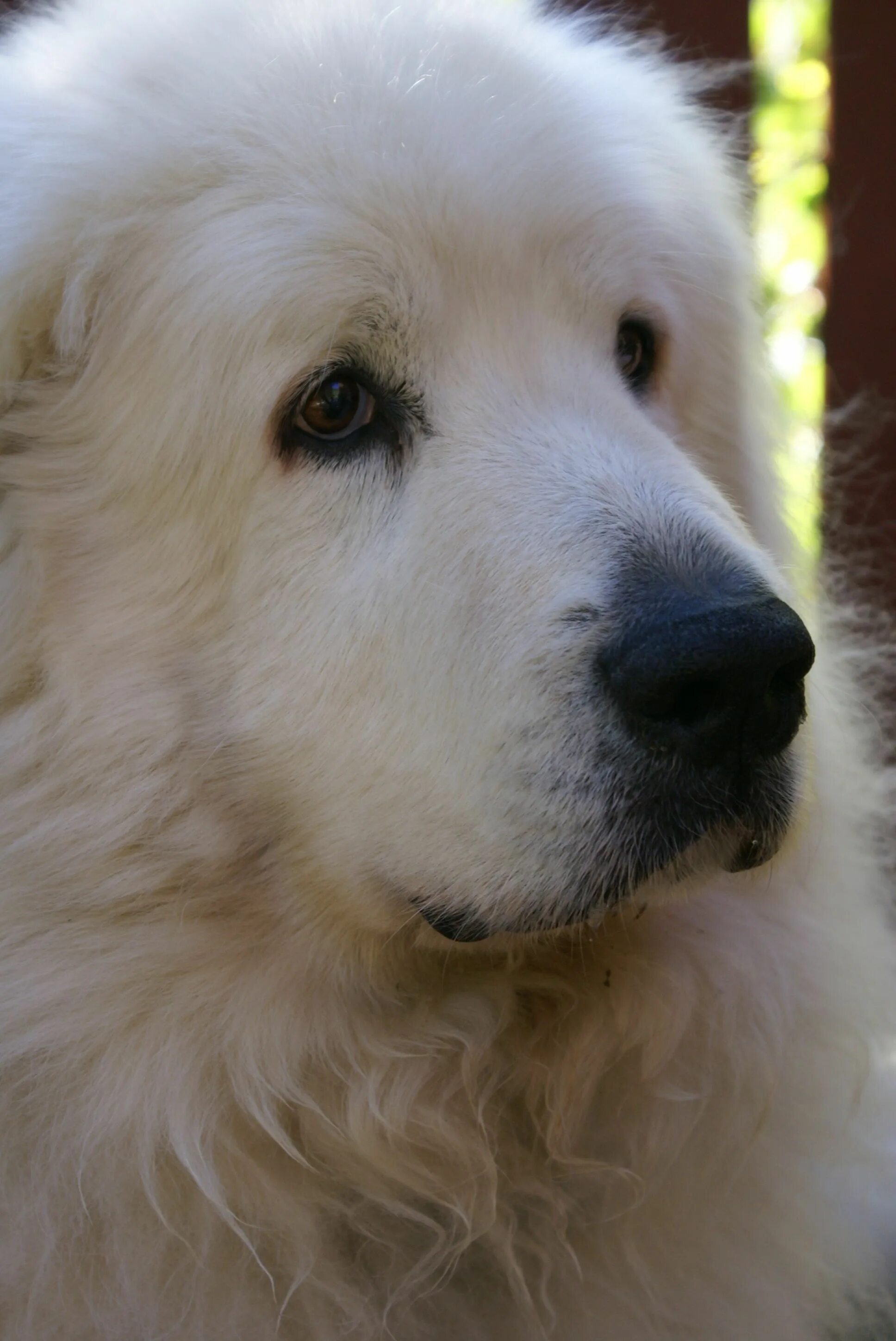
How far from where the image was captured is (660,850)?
65.8 inches

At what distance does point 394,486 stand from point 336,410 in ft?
0.42

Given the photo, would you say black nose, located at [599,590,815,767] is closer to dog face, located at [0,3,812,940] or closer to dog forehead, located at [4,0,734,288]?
dog face, located at [0,3,812,940]

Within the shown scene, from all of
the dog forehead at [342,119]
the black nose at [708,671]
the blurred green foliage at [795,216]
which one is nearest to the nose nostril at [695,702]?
the black nose at [708,671]

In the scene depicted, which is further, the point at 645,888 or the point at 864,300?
the point at 864,300

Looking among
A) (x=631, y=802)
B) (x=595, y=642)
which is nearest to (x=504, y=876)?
(x=631, y=802)

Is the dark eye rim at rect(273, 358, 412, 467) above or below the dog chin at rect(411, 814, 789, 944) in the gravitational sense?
above

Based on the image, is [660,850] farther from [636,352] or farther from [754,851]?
[636,352]

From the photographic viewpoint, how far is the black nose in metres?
1.54

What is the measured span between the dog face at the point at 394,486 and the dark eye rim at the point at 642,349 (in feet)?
0.34

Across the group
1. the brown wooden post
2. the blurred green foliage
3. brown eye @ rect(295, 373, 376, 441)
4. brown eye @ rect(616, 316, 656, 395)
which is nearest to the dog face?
brown eye @ rect(295, 373, 376, 441)

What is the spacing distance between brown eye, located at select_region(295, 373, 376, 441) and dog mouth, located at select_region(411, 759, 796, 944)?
23.8 inches

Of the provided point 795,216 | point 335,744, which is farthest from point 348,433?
point 795,216

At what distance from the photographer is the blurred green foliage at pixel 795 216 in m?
2.75

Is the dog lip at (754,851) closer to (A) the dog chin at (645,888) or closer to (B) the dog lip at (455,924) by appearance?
(A) the dog chin at (645,888)
